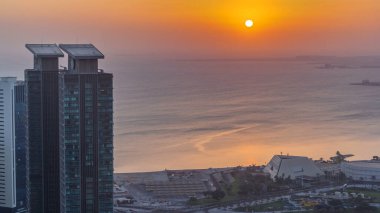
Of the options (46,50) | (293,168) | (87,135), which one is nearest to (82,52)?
(87,135)

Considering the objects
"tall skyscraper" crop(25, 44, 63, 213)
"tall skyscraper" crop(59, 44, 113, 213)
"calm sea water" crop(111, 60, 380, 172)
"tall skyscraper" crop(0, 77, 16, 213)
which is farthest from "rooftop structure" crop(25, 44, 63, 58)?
"calm sea water" crop(111, 60, 380, 172)

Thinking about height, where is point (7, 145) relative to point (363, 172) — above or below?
above

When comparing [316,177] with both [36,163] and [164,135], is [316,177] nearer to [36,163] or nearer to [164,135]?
[164,135]

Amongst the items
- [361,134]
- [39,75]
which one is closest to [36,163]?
[39,75]

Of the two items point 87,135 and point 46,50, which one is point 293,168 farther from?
point 87,135

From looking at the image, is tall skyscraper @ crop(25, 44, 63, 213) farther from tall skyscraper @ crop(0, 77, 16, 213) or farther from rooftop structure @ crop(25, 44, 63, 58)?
tall skyscraper @ crop(0, 77, 16, 213)

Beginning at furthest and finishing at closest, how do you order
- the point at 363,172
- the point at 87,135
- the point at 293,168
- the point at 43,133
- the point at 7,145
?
the point at 293,168 < the point at 363,172 < the point at 7,145 < the point at 43,133 < the point at 87,135

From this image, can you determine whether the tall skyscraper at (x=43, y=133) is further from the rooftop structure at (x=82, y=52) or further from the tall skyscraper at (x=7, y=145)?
the tall skyscraper at (x=7, y=145)
